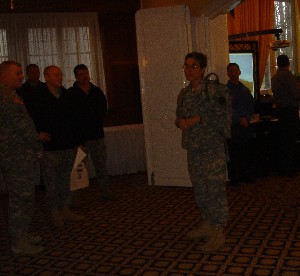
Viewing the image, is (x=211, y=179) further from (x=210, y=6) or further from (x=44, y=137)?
(x=210, y=6)

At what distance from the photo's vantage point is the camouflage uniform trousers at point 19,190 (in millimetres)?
3617

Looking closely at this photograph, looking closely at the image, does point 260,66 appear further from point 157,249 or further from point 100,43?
point 157,249

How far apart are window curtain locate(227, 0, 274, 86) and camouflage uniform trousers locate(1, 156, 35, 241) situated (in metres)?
6.07

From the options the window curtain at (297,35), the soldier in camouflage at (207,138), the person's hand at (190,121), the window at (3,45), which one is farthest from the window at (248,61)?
the person's hand at (190,121)

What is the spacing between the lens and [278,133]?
6.30 m

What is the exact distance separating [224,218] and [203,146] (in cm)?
54

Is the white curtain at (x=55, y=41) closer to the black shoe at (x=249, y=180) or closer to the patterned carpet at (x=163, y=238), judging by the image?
the patterned carpet at (x=163, y=238)

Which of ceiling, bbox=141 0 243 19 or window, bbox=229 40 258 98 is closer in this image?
ceiling, bbox=141 0 243 19

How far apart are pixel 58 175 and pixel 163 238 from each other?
1.14 metres

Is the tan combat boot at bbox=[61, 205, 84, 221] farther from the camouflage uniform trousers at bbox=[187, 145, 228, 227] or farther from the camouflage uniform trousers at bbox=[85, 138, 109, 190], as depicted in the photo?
the camouflage uniform trousers at bbox=[187, 145, 228, 227]

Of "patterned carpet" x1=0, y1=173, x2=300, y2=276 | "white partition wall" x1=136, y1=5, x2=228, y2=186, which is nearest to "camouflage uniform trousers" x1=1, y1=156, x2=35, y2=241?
"patterned carpet" x1=0, y1=173, x2=300, y2=276

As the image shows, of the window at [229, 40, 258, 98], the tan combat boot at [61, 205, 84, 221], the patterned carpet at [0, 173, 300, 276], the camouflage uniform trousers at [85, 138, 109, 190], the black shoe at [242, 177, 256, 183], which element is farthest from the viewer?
the window at [229, 40, 258, 98]

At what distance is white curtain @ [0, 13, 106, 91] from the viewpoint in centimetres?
803

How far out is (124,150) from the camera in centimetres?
687
